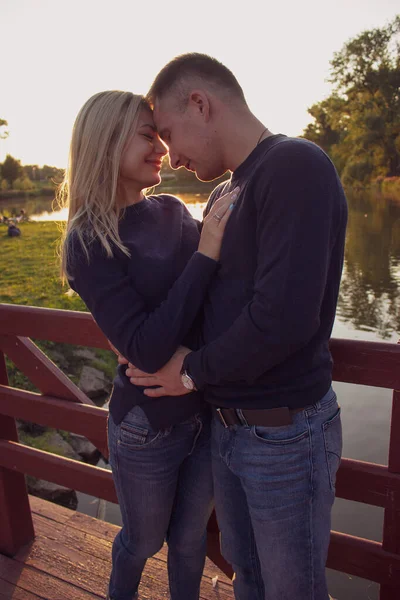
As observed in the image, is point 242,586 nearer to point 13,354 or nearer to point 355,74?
point 13,354

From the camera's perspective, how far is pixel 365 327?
1416cm

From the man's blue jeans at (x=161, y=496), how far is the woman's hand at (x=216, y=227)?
1.86 feet

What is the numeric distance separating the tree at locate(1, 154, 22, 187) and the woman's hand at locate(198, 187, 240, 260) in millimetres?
Result: 81370

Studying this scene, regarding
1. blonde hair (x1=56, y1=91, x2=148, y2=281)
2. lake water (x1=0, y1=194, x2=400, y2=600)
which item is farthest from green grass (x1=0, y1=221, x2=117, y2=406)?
lake water (x1=0, y1=194, x2=400, y2=600)

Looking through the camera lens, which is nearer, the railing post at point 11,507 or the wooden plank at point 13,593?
the wooden plank at point 13,593

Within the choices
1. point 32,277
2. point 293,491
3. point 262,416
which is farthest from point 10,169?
point 293,491

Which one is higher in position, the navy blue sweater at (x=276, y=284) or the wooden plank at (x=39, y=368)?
the navy blue sweater at (x=276, y=284)

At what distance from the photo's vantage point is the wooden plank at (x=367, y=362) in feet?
5.46

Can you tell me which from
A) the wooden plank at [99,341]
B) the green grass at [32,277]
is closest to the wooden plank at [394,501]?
the wooden plank at [99,341]

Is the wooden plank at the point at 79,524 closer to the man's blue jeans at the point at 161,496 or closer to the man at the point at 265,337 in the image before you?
the man's blue jeans at the point at 161,496

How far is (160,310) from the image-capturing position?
1.57 meters

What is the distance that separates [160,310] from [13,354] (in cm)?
113

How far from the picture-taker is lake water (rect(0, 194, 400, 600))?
19.2 ft

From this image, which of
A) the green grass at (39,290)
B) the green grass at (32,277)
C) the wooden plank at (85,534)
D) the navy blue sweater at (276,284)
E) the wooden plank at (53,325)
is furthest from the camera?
the green grass at (32,277)
